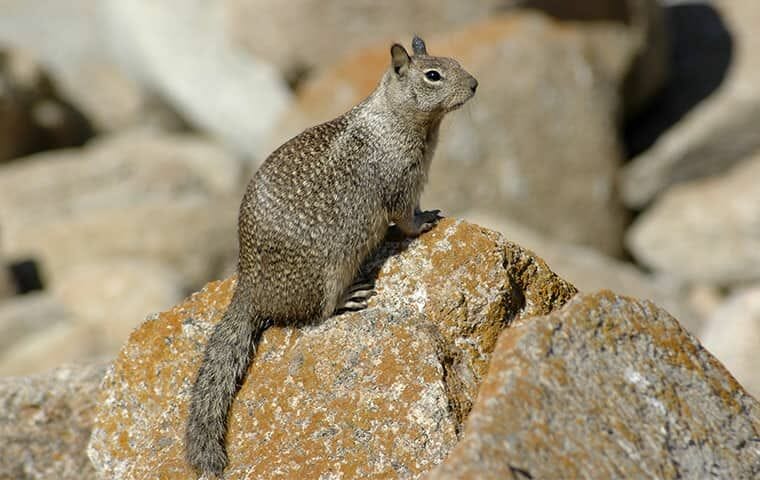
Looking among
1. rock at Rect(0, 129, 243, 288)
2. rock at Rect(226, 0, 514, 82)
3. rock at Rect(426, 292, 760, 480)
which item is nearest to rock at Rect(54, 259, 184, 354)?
rock at Rect(0, 129, 243, 288)

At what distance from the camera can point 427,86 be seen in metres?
6.09

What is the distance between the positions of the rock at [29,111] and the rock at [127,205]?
35 centimetres

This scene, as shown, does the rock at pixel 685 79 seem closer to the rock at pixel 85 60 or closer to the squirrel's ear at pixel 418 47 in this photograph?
the rock at pixel 85 60

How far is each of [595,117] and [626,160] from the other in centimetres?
112

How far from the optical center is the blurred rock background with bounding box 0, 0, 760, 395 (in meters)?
12.1

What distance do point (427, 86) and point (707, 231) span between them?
25.5 feet

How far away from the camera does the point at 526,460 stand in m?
3.87

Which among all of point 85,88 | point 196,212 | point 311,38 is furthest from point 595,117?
point 85,88

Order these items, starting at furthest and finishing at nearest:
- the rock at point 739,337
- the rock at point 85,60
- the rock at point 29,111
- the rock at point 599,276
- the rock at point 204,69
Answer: the rock at point 85,60, the rock at point 29,111, the rock at point 204,69, the rock at point 599,276, the rock at point 739,337

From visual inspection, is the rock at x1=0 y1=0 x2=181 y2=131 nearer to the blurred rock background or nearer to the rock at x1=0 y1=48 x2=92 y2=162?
the rock at x1=0 y1=48 x2=92 y2=162

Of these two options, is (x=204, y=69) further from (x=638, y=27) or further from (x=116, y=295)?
(x=638, y=27)

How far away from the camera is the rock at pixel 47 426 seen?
632cm

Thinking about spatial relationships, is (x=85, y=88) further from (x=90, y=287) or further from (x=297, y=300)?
(x=297, y=300)

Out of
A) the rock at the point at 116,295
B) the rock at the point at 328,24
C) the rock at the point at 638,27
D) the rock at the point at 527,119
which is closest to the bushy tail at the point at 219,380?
the rock at the point at 116,295
